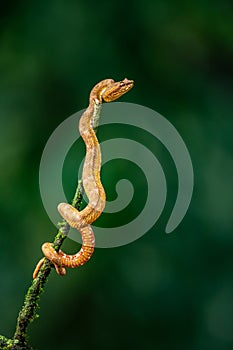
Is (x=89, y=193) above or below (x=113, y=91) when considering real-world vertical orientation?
below

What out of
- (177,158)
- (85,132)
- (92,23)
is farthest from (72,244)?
(85,132)

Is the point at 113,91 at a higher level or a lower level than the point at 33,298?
higher

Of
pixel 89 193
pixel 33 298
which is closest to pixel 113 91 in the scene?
pixel 89 193

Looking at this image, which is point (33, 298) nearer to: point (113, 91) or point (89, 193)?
point (89, 193)

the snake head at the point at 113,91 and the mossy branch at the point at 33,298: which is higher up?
the snake head at the point at 113,91

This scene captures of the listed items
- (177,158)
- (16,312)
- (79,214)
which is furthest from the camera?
(16,312)

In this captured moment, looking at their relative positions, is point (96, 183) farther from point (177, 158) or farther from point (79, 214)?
point (177, 158)

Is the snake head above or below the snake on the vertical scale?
above

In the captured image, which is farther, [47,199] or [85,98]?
[85,98]
